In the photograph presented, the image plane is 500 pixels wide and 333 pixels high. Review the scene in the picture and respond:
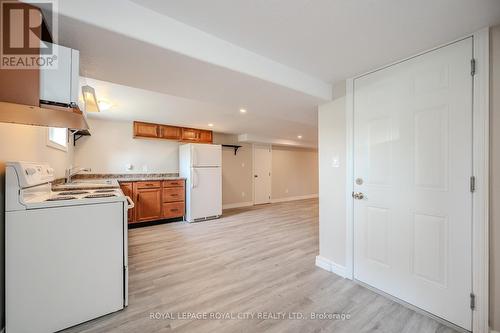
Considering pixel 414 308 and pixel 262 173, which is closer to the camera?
pixel 414 308

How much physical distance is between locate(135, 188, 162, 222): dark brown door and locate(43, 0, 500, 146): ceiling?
2836 mm

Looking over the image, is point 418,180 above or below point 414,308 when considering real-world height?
above

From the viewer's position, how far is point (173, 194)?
14.9 ft

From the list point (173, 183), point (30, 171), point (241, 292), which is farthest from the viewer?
point (173, 183)

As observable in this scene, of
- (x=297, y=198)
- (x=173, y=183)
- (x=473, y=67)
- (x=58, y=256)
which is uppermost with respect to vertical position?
(x=473, y=67)

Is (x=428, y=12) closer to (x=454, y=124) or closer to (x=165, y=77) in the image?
(x=454, y=124)

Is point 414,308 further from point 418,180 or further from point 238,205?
point 238,205

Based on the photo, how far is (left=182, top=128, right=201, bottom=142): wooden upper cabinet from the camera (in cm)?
494

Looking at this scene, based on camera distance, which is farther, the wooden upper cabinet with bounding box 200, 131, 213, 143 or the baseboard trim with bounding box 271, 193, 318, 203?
the baseboard trim with bounding box 271, 193, 318, 203

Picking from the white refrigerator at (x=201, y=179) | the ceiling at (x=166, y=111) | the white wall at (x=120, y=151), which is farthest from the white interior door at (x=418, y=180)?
the white wall at (x=120, y=151)

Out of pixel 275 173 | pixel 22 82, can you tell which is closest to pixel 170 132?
pixel 22 82

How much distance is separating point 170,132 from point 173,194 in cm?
142

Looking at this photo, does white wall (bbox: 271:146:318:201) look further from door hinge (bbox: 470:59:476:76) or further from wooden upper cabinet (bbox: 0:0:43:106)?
wooden upper cabinet (bbox: 0:0:43:106)

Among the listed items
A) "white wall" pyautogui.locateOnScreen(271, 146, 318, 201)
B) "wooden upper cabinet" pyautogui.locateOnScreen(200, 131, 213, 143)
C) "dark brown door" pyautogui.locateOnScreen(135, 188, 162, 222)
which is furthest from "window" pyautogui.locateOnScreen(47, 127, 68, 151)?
"white wall" pyautogui.locateOnScreen(271, 146, 318, 201)
